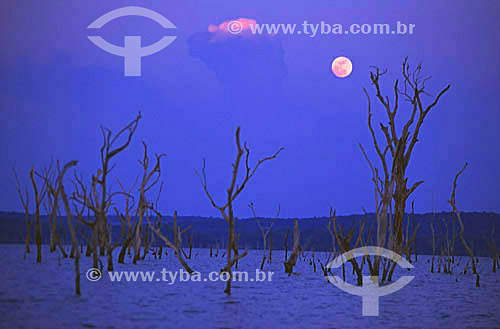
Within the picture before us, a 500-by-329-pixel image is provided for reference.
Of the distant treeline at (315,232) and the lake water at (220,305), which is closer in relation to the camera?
the lake water at (220,305)

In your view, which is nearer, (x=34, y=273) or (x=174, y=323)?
(x=174, y=323)

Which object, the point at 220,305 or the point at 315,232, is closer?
the point at 220,305

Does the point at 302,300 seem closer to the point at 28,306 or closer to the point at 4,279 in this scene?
the point at 28,306

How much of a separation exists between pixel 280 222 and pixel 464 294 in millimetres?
44610

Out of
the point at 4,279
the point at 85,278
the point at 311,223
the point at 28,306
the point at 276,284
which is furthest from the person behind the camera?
the point at 311,223

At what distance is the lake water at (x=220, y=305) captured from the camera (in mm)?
5426

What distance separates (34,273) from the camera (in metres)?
9.33

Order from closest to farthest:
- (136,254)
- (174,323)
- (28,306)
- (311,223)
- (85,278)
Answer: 1. (174,323)
2. (28,306)
3. (85,278)
4. (136,254)
5. (311,223)

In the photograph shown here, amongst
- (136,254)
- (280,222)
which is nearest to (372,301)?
(136,254)

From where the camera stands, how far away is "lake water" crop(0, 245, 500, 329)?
5.43 m

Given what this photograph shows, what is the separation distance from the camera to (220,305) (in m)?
6.64

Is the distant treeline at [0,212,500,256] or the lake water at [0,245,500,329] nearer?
the lake water at [0,245,500,329]

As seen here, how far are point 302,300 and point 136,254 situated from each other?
20.7ft

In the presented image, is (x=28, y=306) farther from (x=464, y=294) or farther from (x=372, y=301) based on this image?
(x=464, y=294)
